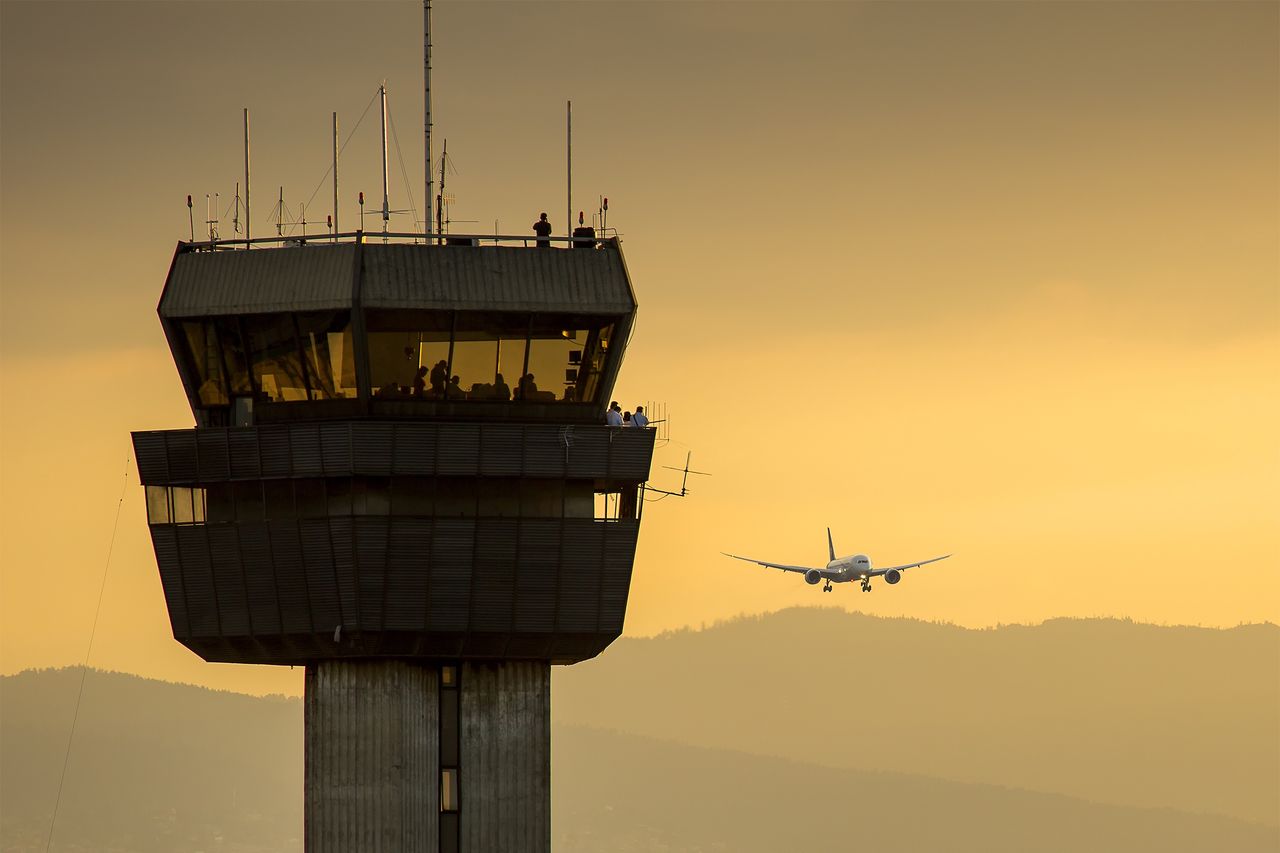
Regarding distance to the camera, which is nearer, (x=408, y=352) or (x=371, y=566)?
(x=371, y=566)

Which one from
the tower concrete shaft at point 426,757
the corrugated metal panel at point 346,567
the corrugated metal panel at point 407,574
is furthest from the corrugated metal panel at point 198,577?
the corrugated metal panel at point 407,574

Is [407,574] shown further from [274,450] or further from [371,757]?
[371,757]

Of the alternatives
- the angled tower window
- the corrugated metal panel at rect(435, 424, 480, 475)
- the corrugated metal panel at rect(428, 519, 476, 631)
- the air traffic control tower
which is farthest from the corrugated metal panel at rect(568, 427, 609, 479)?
the angled tower window

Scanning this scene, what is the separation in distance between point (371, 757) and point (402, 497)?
26.9 ft

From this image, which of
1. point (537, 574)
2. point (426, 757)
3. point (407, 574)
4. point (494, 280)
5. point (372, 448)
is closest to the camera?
point (372, 448)

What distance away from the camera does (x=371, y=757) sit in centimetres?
9619

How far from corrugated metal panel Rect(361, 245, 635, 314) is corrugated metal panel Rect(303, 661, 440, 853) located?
11673mm

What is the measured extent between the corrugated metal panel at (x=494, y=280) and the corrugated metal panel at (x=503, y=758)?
463 inches

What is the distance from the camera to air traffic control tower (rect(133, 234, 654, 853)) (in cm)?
9481

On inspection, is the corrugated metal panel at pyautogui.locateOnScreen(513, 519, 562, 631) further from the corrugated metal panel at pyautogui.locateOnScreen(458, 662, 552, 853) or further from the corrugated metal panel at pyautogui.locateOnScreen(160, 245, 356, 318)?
the corrugated metal panel at pyautogui.locateOnScreen(160, 245, 356, 318)

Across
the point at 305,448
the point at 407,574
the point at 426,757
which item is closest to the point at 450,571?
the point at 407,574

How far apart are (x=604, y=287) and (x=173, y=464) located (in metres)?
14.4

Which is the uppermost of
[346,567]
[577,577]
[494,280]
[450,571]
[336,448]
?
[494,280]

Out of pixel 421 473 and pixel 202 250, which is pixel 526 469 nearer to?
pixel 421 473
